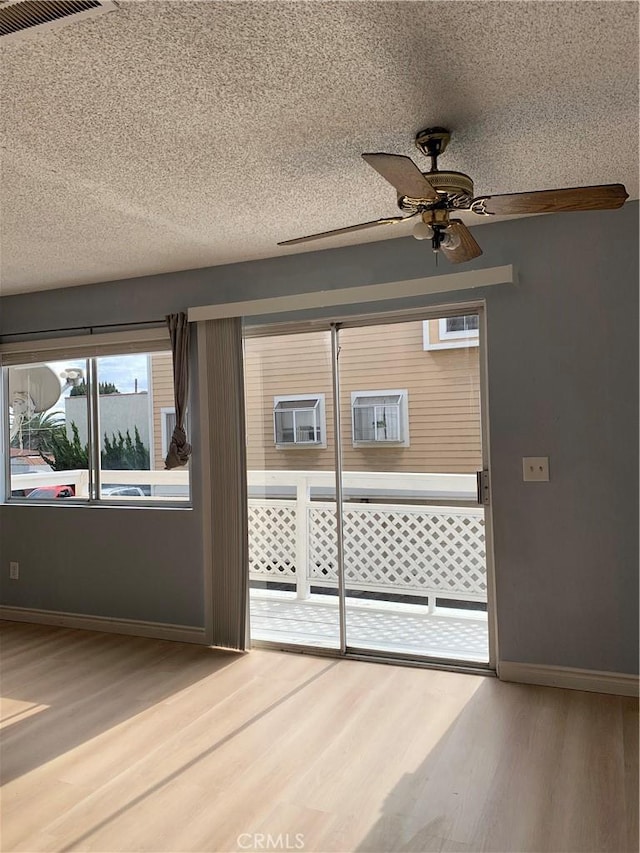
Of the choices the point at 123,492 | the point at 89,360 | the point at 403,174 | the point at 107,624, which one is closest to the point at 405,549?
the point at 123,492

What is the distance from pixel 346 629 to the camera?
397cm

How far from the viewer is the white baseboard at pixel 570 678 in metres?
3.25

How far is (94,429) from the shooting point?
475 centimetres

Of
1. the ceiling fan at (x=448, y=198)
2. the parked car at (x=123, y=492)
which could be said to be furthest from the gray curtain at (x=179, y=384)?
the ceiling fan at (x=448, y=198)

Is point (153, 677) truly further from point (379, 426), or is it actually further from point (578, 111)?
point (578, 111)

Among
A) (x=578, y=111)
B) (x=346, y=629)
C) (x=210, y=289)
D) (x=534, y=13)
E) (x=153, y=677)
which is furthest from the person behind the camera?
(x=210, y=289)

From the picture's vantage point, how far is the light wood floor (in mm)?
2238

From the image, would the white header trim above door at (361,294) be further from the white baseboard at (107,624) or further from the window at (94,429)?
the white baseboard at (107,624)

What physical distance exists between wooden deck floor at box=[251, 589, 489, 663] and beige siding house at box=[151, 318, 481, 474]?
2.69ft

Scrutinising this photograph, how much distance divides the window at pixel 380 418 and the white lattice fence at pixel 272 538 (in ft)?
2.18

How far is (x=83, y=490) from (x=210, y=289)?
1.80 metres

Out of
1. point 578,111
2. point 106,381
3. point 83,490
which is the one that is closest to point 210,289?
point 106,381

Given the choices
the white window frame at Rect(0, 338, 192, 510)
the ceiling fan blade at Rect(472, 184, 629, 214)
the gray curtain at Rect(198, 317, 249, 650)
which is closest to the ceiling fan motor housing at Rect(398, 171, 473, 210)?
the ceiling fan blade at Rect(472, 184, 629, 214)

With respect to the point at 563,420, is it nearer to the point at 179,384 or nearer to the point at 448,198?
the point at 448,198
